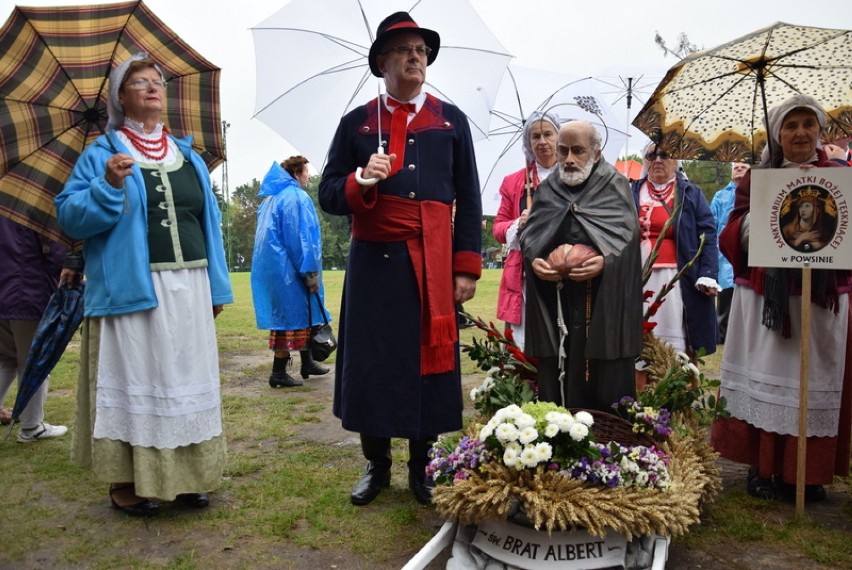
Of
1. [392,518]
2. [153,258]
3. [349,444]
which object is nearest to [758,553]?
[392,518]

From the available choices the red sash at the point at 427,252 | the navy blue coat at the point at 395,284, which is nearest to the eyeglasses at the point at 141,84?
the navy blue coat at the point at 395,284

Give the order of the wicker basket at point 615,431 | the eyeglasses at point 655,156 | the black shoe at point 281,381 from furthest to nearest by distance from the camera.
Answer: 1. the black shoe at point 281,381
2. the eyeglasses at point 655,156
3. the wicker basket at point 615,431

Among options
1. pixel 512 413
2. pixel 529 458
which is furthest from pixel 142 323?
pixel 529 458

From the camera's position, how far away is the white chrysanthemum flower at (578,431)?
284 centimetres

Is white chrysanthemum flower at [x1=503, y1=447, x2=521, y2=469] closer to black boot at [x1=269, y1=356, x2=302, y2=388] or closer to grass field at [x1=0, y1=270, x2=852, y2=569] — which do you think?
grass field at [x1=0, y1=270, x2=852, y2=569]

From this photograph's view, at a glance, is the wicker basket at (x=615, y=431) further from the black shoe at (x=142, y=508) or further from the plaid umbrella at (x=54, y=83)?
the plaid umbrella at (x=54, y=83)

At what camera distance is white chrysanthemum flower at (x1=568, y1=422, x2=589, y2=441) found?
2844mm

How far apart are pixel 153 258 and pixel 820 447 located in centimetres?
369

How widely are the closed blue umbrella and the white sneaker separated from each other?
0.67 metres

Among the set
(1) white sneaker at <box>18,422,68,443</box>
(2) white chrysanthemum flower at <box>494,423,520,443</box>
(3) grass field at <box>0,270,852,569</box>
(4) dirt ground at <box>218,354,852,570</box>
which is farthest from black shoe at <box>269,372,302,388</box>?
(2) white chrysanthemum flower at <box>494,423,520,443</box>

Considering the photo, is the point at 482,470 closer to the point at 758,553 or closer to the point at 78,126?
the point at 758,553

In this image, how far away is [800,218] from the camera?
373 centimetres

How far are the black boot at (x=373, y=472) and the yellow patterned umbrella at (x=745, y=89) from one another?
2488mm

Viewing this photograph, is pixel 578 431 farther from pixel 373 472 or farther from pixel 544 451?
pixel 373 472
